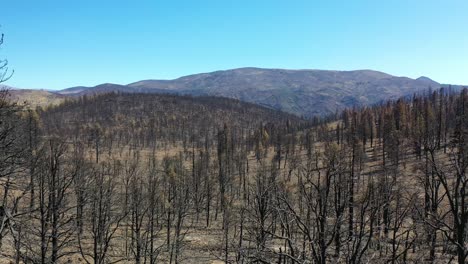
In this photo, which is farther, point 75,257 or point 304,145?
point 304,145

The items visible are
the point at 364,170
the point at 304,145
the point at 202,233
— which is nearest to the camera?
the point at 202,233

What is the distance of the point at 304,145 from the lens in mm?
147375

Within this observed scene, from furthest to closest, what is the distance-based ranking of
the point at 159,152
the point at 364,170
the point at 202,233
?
the point at 159,152 < the point at 364,170 < the point at 202,233

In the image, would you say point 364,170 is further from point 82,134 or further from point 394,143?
point 82,134

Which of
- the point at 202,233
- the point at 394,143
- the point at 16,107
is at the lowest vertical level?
the point at 202,233

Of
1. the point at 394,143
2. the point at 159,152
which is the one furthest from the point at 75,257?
the point at 159,152

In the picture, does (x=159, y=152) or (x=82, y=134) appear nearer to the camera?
(x=159, y=152)

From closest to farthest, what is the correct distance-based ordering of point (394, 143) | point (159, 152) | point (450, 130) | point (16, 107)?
point (16, 107) < point (394, 143) < point (450, 130) < point (159, 152)

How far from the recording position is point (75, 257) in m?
37.7

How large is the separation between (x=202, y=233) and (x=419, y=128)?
57603mm

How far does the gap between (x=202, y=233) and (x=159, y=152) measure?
10240cm

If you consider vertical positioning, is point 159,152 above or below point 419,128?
below

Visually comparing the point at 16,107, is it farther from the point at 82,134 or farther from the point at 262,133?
the point at 82,134

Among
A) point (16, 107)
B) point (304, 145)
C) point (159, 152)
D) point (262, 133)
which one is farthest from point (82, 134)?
point (16, 107)
